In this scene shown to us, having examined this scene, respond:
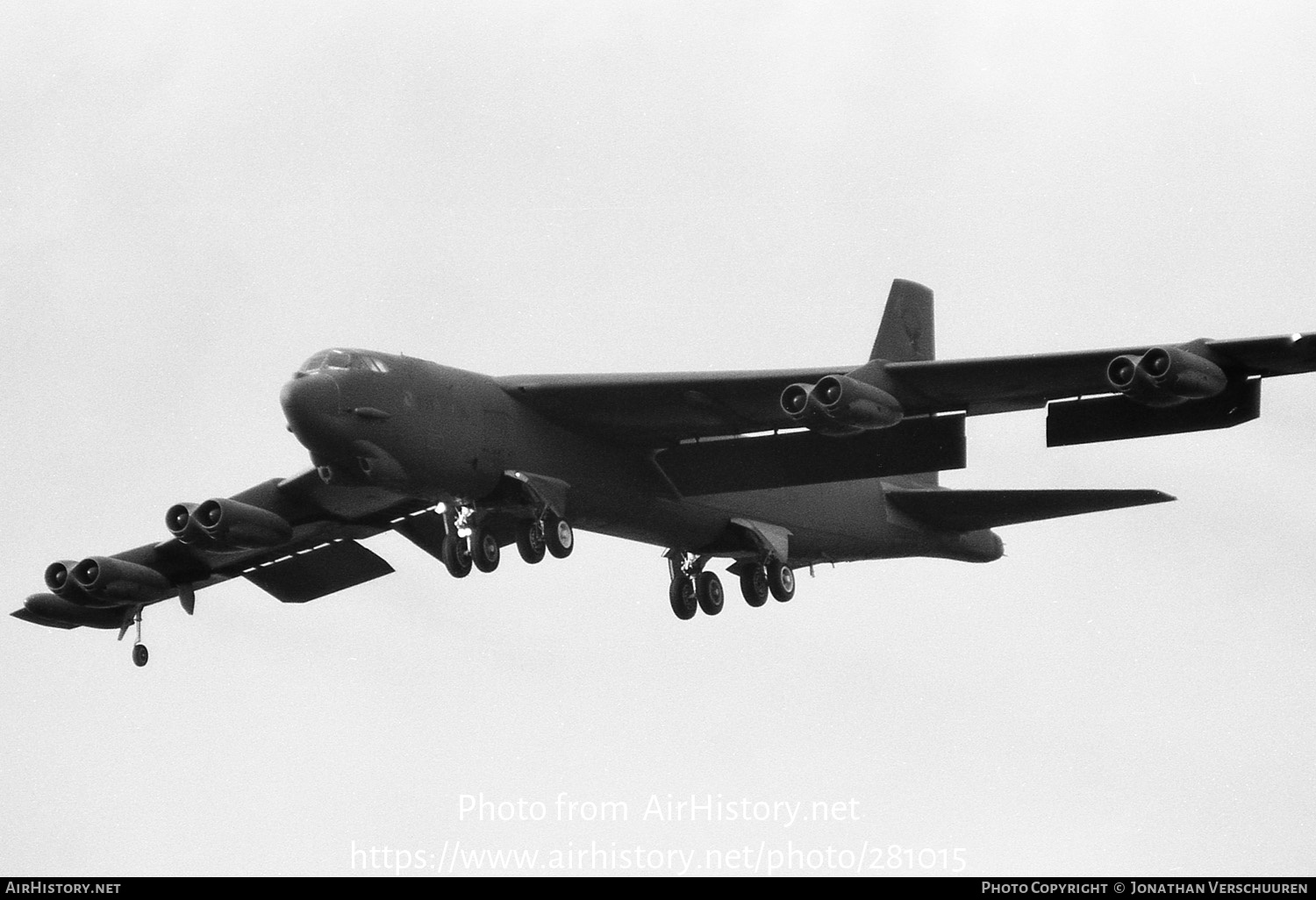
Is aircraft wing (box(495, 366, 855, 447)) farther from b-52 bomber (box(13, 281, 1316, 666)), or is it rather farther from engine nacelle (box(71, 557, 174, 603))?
engine nacelle (box(71, 557, 174, 603))

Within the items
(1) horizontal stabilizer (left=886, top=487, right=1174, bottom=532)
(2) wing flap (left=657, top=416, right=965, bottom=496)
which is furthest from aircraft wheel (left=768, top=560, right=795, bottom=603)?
(1) horizontal stabilizer (left=886, top=487, right=1174, bottom=532)

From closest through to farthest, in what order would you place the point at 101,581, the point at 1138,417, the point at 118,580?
the point at 1138,417 → the point at 101,581 → the point at 118,580

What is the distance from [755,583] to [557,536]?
5.29m

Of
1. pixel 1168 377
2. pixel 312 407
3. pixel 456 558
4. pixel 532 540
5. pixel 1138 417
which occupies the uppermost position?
pixel 1138 417

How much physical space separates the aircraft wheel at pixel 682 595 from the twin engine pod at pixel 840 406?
6.62 m

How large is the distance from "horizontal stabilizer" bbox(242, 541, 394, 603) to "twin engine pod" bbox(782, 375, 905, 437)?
11.2 meters

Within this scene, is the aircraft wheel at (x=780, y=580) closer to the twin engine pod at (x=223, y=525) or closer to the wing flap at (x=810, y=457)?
the wing flap at (x=810, y=457)

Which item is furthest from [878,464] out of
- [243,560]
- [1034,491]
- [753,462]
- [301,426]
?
[243,560]

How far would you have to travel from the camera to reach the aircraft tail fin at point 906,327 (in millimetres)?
37562

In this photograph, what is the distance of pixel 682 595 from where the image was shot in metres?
34.3

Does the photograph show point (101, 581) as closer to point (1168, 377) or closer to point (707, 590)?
point (707, 590)

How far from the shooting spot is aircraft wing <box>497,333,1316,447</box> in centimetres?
2723

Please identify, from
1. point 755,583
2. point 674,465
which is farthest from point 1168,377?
point 755,583

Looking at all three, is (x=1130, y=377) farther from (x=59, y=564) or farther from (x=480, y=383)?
(x=59, y=564)
